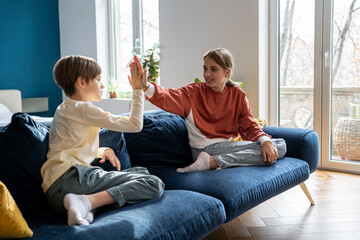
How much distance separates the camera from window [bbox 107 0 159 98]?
4996 millimetres

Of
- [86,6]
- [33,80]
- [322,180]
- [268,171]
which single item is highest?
[86,6]

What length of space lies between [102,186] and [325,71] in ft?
8.63

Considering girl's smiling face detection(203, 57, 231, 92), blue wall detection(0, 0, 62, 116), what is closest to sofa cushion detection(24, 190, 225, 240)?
girl's smiling face detection(203, 57, 231, 92)

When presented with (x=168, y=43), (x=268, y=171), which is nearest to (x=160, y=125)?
(x=268, y=171)

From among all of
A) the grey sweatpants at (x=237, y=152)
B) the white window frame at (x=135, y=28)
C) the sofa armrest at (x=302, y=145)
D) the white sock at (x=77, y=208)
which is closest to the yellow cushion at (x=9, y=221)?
the white sock at (x=77, y=208)

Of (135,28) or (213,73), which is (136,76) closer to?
(213,73)

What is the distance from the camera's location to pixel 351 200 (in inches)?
102

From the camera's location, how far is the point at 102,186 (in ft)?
4.91

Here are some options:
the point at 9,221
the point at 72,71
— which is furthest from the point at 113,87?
the point at 9,221

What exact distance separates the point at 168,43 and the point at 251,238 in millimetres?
2812

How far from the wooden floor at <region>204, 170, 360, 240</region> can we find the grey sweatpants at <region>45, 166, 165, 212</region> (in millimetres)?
653

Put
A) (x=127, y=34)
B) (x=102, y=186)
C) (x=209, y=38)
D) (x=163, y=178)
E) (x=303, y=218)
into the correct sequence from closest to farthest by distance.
Result: (x=102, y=186)
(x=163, y=178)
(x=303, y=218)
(x=209, y=38)
(x=127, y=34)

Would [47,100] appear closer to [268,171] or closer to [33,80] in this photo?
[33,80]

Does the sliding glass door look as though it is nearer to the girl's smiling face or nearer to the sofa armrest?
the sofa armrest
